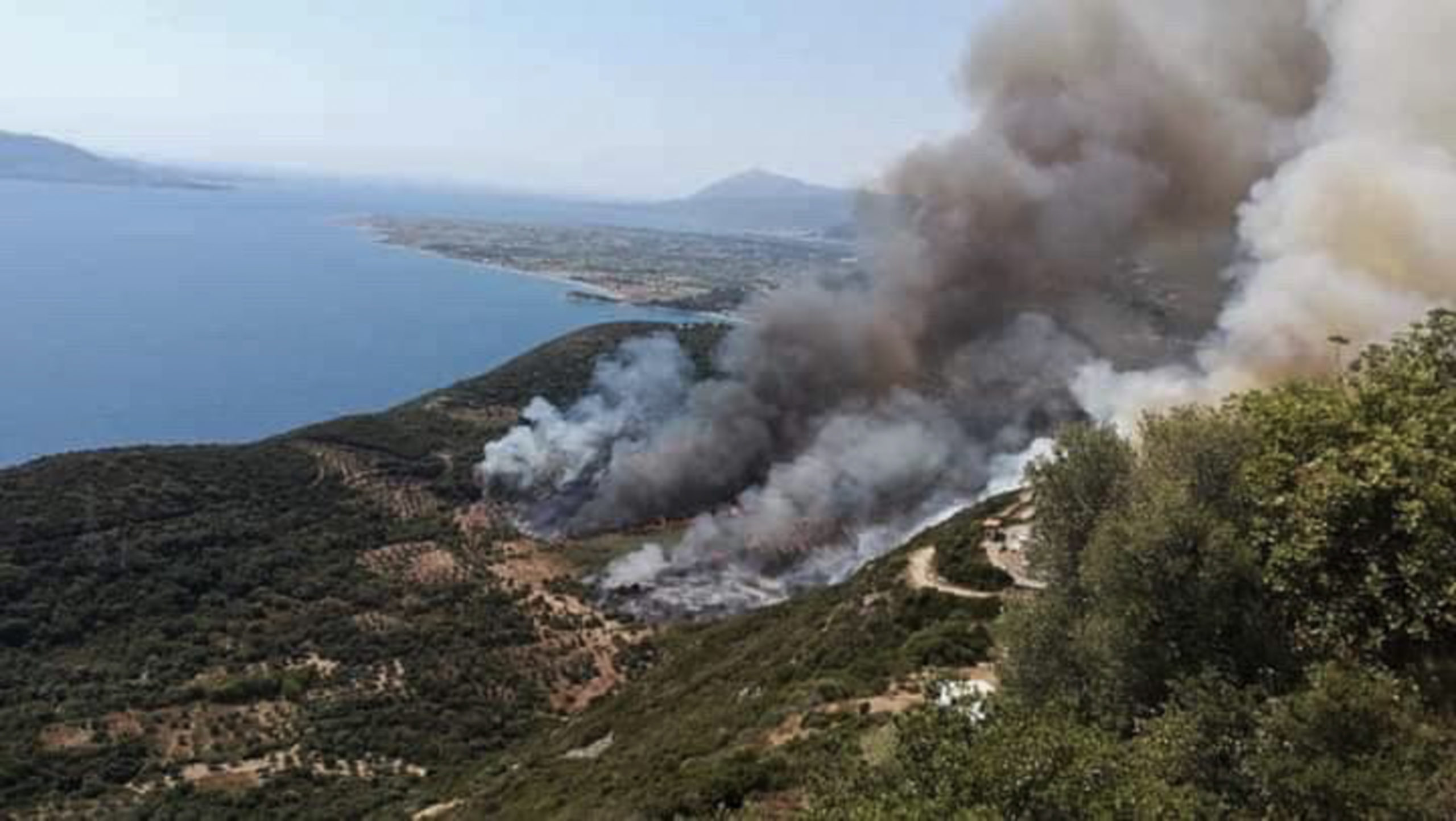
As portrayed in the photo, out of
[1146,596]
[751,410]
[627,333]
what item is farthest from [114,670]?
[627,333]

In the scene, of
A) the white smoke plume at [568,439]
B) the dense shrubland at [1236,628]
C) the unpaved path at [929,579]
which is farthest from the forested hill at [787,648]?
the white smoke plume at [568,439]

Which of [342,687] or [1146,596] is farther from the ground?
[1146,596]

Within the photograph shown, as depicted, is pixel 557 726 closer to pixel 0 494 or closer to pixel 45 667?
pixel 45 667

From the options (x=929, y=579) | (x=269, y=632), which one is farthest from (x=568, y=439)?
(x=929, y=579)

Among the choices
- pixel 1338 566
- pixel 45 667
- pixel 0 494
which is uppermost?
pixel 1338 566

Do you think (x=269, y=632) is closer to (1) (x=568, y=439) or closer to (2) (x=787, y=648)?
(1) (x=568, y=439)

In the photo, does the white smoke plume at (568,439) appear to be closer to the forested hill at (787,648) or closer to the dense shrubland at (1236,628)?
the forested hill at (787,648)

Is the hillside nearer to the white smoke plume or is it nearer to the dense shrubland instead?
the white smoke plume

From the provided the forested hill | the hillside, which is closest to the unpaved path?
the forested hill

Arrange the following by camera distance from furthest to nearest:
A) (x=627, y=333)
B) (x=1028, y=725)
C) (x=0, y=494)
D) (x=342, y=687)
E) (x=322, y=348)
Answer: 1. (x=322, y=348)
2. (x=627, y=333)
3. (x=0, y=494)
4. (x=342, y=687)
5. (x=1028, y=725)
